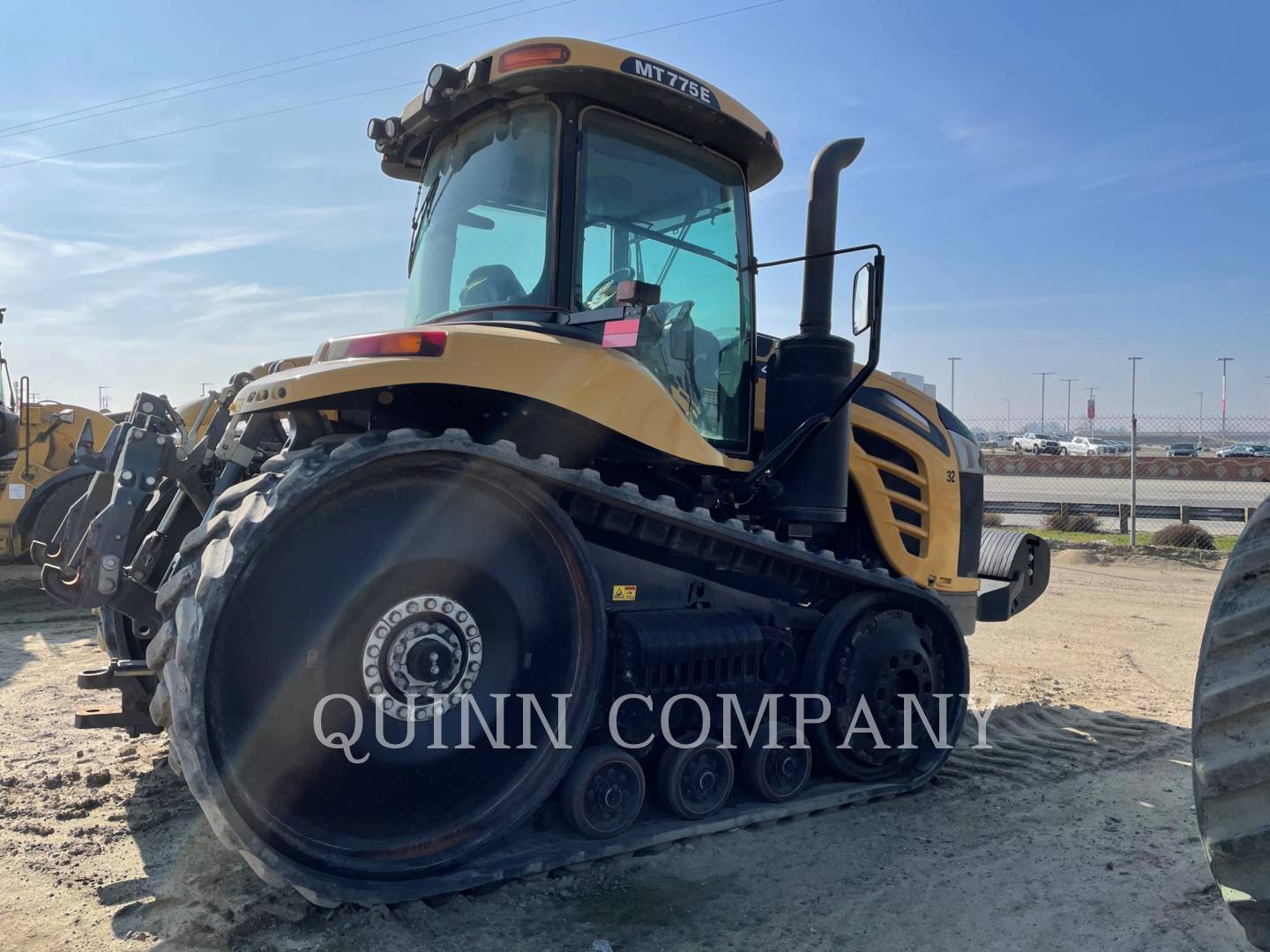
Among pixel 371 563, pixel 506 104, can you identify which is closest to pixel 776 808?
pixel 371 563

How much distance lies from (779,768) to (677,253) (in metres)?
2.40

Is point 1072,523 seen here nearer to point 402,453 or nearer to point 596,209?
point 596,209

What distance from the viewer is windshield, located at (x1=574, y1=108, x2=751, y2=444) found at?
4.12 meters

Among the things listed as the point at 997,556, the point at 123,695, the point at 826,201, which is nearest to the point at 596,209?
the point at 826,201

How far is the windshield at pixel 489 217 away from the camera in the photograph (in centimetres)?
405

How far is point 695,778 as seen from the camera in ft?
13.5

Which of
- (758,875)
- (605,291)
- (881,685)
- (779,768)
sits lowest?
(758,875)

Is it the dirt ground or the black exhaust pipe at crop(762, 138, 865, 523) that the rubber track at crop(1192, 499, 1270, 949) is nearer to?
the dirt ground

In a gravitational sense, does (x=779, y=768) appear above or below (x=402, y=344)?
below

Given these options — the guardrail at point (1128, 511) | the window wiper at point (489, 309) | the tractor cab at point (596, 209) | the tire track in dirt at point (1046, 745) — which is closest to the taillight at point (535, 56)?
the tractor cab at point (596, 209)

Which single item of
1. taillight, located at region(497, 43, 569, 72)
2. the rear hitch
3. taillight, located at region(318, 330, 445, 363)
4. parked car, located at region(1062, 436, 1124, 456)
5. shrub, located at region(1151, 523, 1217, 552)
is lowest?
the rear hitch

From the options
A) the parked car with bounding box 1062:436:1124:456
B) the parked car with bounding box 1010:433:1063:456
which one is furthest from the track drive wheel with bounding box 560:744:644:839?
the parked car with bounding box 1062:436:1124:456

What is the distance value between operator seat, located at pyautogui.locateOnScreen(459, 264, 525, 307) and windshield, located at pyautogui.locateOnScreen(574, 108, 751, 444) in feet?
0.95

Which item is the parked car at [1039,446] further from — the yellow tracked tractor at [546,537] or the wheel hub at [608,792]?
the wheel hub at [608,792]
